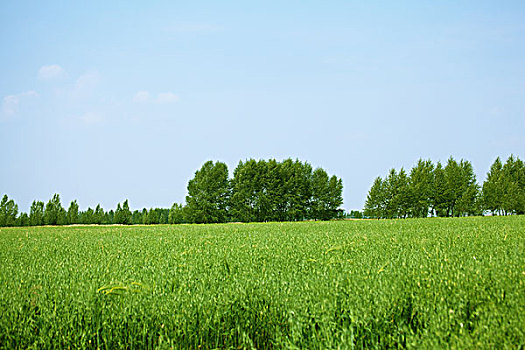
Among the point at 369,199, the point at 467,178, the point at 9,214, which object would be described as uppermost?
the point at 467,178

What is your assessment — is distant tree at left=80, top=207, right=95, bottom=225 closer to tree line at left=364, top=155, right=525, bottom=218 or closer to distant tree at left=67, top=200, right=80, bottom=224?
distant tree at left=67, top=200, right=80, bottom=224

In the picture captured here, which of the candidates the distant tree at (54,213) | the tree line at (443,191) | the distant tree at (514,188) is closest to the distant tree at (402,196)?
the tree line at (443,191)

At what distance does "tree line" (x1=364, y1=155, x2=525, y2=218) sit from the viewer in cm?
4806

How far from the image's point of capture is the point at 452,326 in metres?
2.84

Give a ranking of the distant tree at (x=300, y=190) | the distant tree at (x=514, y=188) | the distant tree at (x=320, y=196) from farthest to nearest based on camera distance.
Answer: the distant tree at (x=320, y=196) → the distant tree at (x=300, y=190) → the distant tree at (x=514, y=188)

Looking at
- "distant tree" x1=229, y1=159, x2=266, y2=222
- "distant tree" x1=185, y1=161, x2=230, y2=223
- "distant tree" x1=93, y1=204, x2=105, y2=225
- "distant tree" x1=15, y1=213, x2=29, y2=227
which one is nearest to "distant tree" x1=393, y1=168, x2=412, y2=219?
"distant tree" x1=229, y1=159, x2=266, y2=222

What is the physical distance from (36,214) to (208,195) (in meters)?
28.4

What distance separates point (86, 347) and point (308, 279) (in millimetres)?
2206

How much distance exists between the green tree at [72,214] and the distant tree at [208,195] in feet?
67.6

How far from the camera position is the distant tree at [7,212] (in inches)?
1982

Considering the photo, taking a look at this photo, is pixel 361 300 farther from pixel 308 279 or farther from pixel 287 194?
pixel 287 194

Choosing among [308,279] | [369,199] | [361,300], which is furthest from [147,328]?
[369,199]

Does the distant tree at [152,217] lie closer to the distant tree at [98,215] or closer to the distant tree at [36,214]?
the distant tree at [98,215]

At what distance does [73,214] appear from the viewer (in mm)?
57062
